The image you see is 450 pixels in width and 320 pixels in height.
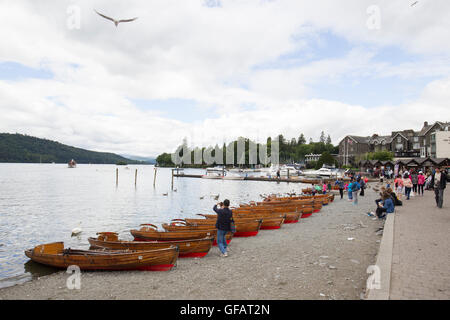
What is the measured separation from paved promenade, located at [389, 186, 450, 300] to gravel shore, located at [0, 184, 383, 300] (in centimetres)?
98

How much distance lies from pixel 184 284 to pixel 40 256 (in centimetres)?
767

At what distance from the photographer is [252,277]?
27.8ft

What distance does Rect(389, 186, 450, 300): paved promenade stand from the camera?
5.92 metres

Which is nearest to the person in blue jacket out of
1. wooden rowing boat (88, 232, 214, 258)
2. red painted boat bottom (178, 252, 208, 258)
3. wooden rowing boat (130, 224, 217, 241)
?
wooden rowing boat (130, 224, 217, 241)

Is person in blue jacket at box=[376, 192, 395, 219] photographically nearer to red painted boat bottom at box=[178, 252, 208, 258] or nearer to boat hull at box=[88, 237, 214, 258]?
boat hull at box=[88, 237, 214, 258]

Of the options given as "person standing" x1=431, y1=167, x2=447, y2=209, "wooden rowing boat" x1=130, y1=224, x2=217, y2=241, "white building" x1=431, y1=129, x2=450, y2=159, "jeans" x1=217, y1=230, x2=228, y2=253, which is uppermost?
"white building" x1=431, y1=129, x2=450, y2=159

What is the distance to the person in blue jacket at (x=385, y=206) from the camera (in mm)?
15692

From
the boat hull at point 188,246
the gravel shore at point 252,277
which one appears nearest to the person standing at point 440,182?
the gravel shore at point 252,277

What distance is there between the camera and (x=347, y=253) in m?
10.2

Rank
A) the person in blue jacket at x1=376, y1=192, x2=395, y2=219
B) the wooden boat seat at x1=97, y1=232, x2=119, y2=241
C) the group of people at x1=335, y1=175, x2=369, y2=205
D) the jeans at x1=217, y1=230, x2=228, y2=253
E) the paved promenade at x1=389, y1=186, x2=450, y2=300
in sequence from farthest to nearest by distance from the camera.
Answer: the group of people at x1=335, y1=175, x2=369, y2=205 → the person in blue jacket at x1=376, y1=192, x2=395, y2=219 → the wooden boat seat at x1=97, y1=232, x2=119, y2=241 → the jeans at x1=217, y1=230, x2=228, y2=253 → the paved promenade at x1=389, y1=186, x2=450, y2=300

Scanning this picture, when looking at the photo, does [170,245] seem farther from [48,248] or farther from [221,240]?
[48,248]

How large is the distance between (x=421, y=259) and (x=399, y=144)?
4023 inches

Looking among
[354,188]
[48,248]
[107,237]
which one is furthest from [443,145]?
[48,248]
